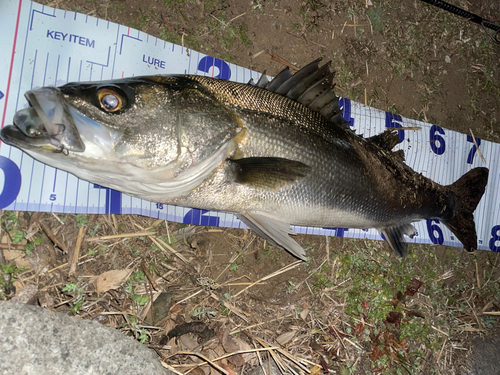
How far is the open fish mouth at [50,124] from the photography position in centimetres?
200

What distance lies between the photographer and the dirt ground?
2795 millimetres

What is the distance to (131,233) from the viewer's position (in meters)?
2.93

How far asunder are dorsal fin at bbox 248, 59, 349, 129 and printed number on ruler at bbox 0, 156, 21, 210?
73.0 inches

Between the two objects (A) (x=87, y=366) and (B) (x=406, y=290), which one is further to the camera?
(B) (x=406, y=290)

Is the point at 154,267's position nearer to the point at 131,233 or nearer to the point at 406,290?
the point at 131,233

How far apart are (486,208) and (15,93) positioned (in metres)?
5.41

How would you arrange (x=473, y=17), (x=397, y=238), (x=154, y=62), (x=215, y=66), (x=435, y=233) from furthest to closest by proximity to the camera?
1. (x=473, y=17)
2. (x=435, y=233)
3. (x=397, y=238)
4. (x=215, y=66)
5. (x=154, y=62)

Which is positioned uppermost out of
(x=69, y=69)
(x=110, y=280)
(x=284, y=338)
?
(x=69, y=69)

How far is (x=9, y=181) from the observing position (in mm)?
2539

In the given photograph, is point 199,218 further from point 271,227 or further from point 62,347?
point 62,347

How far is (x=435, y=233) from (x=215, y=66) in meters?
3.17

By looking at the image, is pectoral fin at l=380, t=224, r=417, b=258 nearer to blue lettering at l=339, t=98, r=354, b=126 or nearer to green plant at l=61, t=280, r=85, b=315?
blue lettering at l=339, t=98, r=354, b=126

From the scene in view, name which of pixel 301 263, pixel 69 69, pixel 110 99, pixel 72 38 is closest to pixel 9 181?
→ pixel 69 69

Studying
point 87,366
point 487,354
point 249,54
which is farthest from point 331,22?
point 487,354
